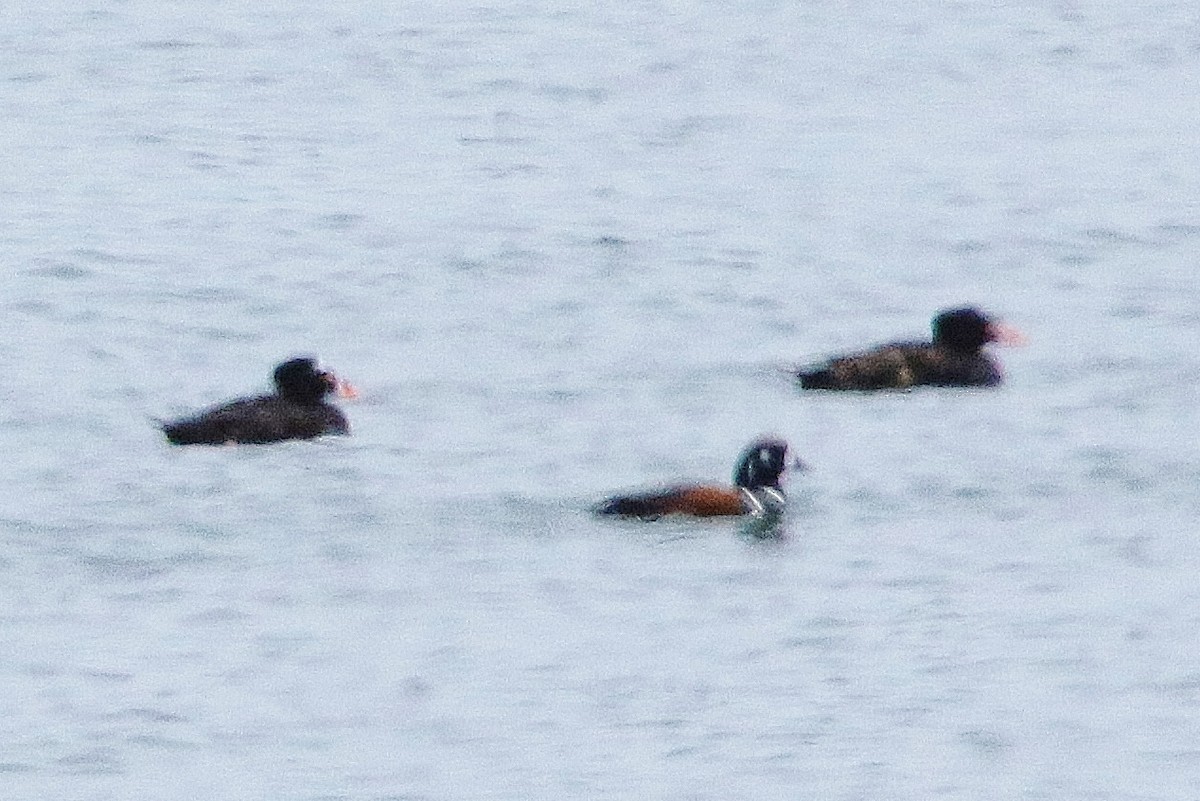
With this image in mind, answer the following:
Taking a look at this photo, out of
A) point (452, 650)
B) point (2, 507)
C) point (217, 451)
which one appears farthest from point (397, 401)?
point (452, 650)

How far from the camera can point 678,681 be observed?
1575 centimetres

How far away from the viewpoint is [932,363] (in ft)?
72.3

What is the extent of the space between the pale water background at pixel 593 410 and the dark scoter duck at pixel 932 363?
0.18m

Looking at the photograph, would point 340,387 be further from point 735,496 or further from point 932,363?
point 932,363

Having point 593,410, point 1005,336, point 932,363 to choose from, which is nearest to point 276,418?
point 593,410

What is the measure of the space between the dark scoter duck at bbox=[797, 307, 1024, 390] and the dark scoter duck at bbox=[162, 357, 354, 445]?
2738mm

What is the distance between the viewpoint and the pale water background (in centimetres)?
1517

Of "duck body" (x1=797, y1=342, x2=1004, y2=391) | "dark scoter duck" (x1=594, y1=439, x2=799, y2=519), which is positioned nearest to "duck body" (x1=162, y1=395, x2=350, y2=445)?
"dark scoter duck" (x1=594, y1=439, x2=799, y2=519)

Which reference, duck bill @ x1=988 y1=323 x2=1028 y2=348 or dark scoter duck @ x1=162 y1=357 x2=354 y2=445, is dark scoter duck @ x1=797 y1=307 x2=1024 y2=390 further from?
dark scoter duck @ x1=162 y1=357 x2=354 y2=445

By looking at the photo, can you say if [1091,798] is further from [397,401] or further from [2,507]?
[397,401]

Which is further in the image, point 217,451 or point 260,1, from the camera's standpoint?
point 260,1

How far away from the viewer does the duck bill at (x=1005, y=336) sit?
2255 cm

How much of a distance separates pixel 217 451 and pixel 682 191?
10.00m

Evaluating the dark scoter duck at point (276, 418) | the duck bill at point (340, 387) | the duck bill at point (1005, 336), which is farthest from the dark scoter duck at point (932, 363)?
the dark scoter duck at point (276, 418)
